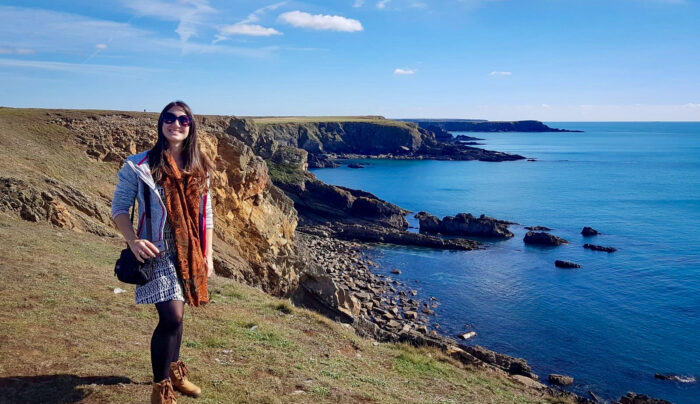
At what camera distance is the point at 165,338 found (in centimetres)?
500

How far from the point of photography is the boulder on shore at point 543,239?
182 feet

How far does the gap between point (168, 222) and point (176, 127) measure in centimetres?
95

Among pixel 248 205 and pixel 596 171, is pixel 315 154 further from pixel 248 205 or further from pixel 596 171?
pixel 248 205

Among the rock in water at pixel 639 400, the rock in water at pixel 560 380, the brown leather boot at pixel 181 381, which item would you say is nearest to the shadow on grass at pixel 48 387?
the brown leather boot at pixel 181 381

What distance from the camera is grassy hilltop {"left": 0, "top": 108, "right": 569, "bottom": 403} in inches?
245

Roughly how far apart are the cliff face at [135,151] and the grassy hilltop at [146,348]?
12.4 feet

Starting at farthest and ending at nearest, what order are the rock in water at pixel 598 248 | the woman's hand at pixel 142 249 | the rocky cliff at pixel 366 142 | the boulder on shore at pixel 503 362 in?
1. the rocky cliff at pixel 366 142
2. the rock in water at pixel 598 248
3. the boulder on shore at pixel 503 362
4. the woman's hand at pixel 142 249

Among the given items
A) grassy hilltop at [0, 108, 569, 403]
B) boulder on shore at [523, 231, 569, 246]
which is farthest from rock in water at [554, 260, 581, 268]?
grassy hilltop at [0, 108, 569, 403]

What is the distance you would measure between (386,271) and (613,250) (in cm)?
2407

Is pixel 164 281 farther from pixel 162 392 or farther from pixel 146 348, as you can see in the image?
pixel 146 348

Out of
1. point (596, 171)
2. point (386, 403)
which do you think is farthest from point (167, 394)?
point (596, 171)

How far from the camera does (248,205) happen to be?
26.1 metres

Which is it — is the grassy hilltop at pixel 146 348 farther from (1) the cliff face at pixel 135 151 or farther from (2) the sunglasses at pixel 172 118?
(1) the cliff face at pixel 135 151

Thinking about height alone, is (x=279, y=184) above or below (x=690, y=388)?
above
